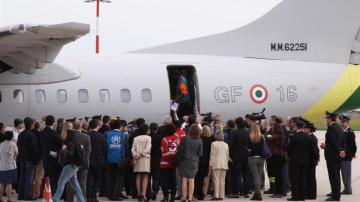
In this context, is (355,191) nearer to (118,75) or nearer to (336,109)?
(336,109)

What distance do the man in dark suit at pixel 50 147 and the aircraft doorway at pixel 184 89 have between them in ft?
18.9

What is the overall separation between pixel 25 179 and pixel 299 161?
571 centimetres

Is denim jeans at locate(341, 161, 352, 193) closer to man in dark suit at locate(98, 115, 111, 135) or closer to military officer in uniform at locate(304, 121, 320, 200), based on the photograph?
military officer in uniform at locate(304, 121, 320, 200)

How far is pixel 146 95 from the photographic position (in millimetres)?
18906

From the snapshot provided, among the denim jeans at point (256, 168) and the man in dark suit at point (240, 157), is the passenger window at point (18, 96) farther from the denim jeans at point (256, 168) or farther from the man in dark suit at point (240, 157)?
the denim jeans at point (256, 168)

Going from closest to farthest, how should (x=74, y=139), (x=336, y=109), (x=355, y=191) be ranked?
(x=74, y=139), (x=355, y=191), (x=336, y=109)

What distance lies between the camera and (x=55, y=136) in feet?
44.1

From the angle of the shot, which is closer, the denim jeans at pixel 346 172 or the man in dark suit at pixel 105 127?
the man in dark suit at pixel 105 127

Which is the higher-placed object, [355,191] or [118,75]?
[118,75]

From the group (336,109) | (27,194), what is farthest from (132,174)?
(336,109)

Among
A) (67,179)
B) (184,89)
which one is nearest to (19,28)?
(67,179)

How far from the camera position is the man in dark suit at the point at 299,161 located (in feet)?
48.5

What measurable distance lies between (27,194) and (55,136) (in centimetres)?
187

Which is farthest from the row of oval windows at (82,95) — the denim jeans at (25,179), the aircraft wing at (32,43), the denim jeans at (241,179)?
the denim jeans at (241,179)
